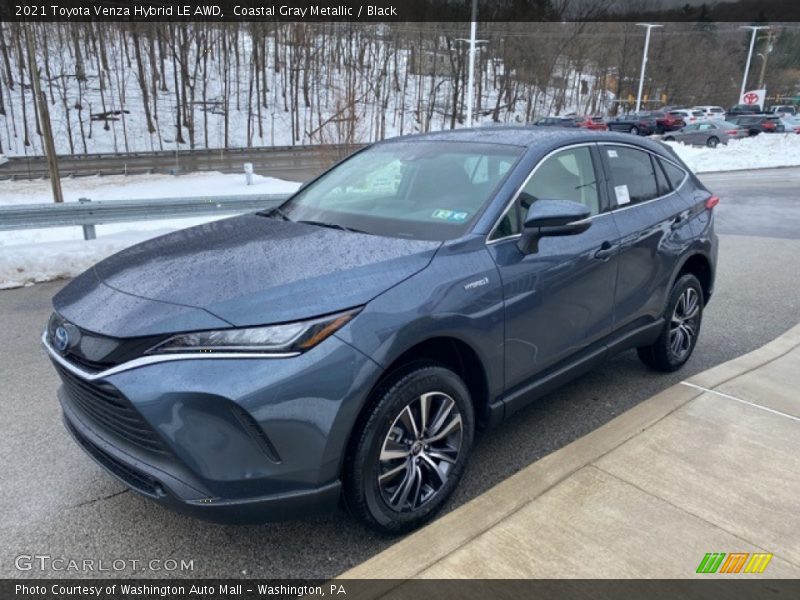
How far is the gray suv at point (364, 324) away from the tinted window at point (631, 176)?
0.02 meters

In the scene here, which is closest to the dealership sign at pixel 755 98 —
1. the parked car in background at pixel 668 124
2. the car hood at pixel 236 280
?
the parked car in background at pixel 668 124

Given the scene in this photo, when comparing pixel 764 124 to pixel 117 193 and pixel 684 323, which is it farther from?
pixel 684 323

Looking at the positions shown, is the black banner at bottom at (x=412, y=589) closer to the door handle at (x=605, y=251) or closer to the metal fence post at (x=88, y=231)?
the door handle at (x=605, y=251)

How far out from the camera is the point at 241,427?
2.14 m

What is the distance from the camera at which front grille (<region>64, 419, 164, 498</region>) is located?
2.28m

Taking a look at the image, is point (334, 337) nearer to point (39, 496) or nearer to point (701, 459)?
point (39, 496)

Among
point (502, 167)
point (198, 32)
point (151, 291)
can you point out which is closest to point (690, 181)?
point (502, 167)

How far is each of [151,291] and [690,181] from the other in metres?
4.09

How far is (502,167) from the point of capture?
3.30 m

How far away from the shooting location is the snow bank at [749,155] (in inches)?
904

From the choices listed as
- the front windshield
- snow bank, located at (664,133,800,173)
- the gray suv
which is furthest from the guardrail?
snow bank, located at (664,133,800,173)

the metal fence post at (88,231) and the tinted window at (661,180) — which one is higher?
the tinted window at (661,180)

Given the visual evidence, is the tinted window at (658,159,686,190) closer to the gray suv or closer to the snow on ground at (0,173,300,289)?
the gray suv

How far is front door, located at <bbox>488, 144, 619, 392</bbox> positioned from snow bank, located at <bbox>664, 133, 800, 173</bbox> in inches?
815
